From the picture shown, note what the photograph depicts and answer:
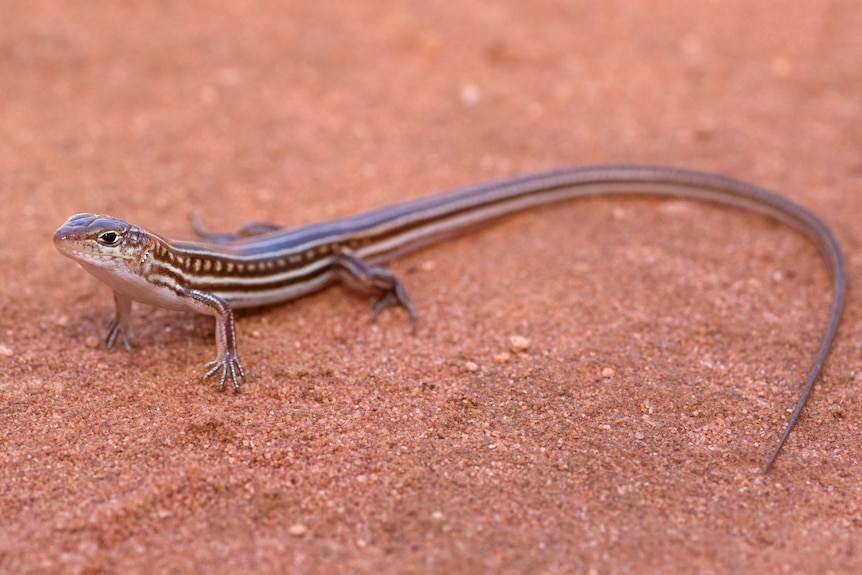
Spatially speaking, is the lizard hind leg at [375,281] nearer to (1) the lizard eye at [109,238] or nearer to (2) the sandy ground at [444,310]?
(2) the sandy ground at [444,310]

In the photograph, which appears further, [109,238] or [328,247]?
[328,247]

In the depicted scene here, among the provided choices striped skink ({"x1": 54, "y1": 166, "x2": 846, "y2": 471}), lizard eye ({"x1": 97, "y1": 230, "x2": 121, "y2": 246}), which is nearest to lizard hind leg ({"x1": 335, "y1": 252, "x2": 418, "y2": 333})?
striped skink ({"x1": 54, "y1": 166, "x2": 846, "y2": 471})

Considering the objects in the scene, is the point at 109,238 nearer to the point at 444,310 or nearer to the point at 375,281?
the point at 375,281

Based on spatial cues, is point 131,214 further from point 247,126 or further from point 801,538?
point 801,538

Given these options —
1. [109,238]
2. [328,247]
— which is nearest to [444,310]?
[328,247]

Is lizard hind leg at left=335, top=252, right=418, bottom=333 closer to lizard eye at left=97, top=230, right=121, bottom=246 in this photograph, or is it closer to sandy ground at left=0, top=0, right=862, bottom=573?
sandy ground at left=0, top=0, right=862, bottom=573

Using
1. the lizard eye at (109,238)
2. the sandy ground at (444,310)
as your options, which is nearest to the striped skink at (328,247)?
the lizard eye at (109,238)

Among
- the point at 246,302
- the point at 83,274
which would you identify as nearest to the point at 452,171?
the point at 246,302
